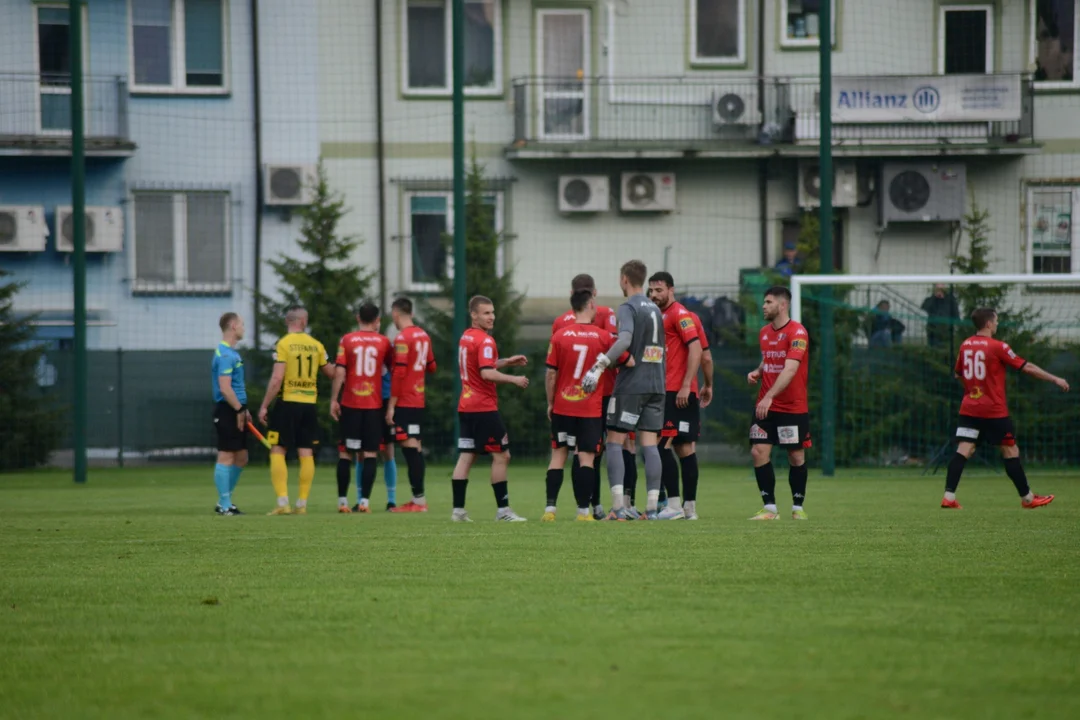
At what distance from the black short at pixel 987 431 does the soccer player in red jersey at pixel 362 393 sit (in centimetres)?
583

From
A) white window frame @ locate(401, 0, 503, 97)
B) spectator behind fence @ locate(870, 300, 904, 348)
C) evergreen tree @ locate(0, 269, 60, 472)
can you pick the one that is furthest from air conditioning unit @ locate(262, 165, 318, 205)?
spectator behind fence @ locate(870, 300, 904, 348)

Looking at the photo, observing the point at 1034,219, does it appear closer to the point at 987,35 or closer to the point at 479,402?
the point at 987,35

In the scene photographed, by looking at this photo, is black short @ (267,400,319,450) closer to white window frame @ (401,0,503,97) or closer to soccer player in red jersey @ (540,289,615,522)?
soccer player in red jersey @ (540,289,615,522)

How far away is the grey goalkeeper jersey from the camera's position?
40.5ft

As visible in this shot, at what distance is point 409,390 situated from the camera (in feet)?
52.5

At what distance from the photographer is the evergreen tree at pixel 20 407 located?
24.2 m

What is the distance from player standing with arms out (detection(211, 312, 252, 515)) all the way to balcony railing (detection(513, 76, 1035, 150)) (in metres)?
14.2

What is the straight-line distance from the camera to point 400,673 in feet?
18.2

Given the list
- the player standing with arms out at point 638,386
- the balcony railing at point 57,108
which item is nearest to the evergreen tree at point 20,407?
the balcony railing at point 57,108

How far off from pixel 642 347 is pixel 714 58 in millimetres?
18300

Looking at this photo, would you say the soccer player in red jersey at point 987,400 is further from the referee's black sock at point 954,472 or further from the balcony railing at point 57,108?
the balcony railing at point 57,108

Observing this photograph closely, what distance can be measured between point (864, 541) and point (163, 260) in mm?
21498

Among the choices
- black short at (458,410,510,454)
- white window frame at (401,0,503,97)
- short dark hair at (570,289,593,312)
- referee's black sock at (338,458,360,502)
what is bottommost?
referee's black sock at (338,458,360,502)

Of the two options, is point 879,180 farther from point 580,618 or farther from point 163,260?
point 580,618
